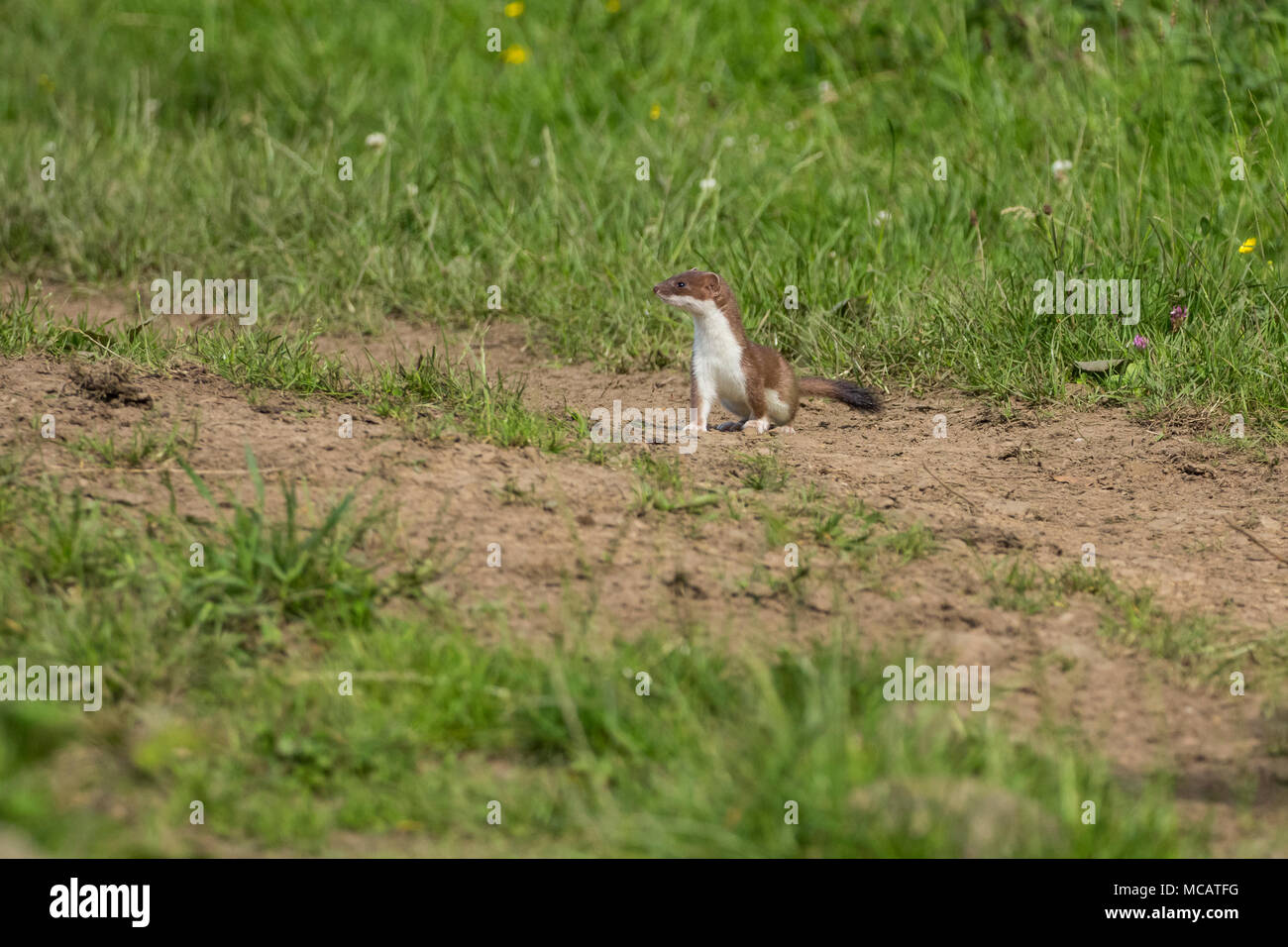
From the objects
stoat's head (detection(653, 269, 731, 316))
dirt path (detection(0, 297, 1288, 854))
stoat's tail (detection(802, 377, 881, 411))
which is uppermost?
stoat's head (detection(653, 269, 731, 316))

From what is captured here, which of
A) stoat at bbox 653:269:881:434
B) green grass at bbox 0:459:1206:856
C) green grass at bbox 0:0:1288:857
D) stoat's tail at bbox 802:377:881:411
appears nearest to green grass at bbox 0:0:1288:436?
green grass at bbox 0:0:1288:857

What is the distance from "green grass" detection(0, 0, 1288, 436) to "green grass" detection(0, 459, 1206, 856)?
2.37 m

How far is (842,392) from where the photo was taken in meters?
4.95

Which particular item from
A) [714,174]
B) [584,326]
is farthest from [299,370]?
[714,174]

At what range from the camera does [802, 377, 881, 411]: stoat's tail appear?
4930 mm

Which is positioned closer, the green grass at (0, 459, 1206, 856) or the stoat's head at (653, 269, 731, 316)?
the green grass at (0, 459, 1206, 856)

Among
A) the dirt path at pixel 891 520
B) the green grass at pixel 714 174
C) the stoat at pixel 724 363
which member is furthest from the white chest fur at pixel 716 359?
the green grass at pixel 714 174

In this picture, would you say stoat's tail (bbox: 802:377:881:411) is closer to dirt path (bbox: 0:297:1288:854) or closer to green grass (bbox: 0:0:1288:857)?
dirt path (bbox: 0:297:1288:854)

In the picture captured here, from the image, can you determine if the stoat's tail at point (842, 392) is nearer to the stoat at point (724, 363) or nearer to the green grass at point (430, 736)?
the stoat at point (724, 363)

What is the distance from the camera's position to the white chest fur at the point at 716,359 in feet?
15.6

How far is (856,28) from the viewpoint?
7.70 metres

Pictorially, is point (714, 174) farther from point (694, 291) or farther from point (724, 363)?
point (724, 363)
